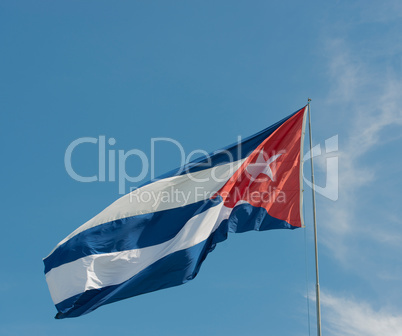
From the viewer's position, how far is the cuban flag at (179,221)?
2109 cm

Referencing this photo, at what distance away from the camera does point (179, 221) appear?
22359mm

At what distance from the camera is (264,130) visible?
77.7 ft

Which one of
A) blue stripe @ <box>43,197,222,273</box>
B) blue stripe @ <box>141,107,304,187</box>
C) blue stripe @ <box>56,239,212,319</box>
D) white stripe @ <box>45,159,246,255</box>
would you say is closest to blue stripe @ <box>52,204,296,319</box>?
blue stripe @ <box>56,239,212,319</box>

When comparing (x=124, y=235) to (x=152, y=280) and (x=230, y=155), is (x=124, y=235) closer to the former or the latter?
(x=152, y=280)

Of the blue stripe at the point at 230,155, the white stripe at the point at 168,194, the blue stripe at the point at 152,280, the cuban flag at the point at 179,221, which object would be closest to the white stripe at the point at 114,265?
the cuban flag at the point at 179,221

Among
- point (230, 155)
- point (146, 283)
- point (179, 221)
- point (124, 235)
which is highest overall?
point (230, 155)

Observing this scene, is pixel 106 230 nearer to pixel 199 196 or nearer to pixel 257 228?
pixel 199 196

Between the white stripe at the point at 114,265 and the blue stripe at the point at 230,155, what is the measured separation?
2093mm

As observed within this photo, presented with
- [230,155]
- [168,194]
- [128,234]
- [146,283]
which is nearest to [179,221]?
[168,194]

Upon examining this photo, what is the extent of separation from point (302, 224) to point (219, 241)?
275 cm

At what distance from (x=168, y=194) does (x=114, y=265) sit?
3115 millimetres

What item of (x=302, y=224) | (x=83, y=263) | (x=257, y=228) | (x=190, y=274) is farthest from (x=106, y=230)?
(x=302, y=224)

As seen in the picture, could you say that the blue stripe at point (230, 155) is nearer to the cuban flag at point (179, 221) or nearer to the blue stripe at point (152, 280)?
the cuban flag at point (179, 221)

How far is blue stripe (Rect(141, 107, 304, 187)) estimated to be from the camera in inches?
920
